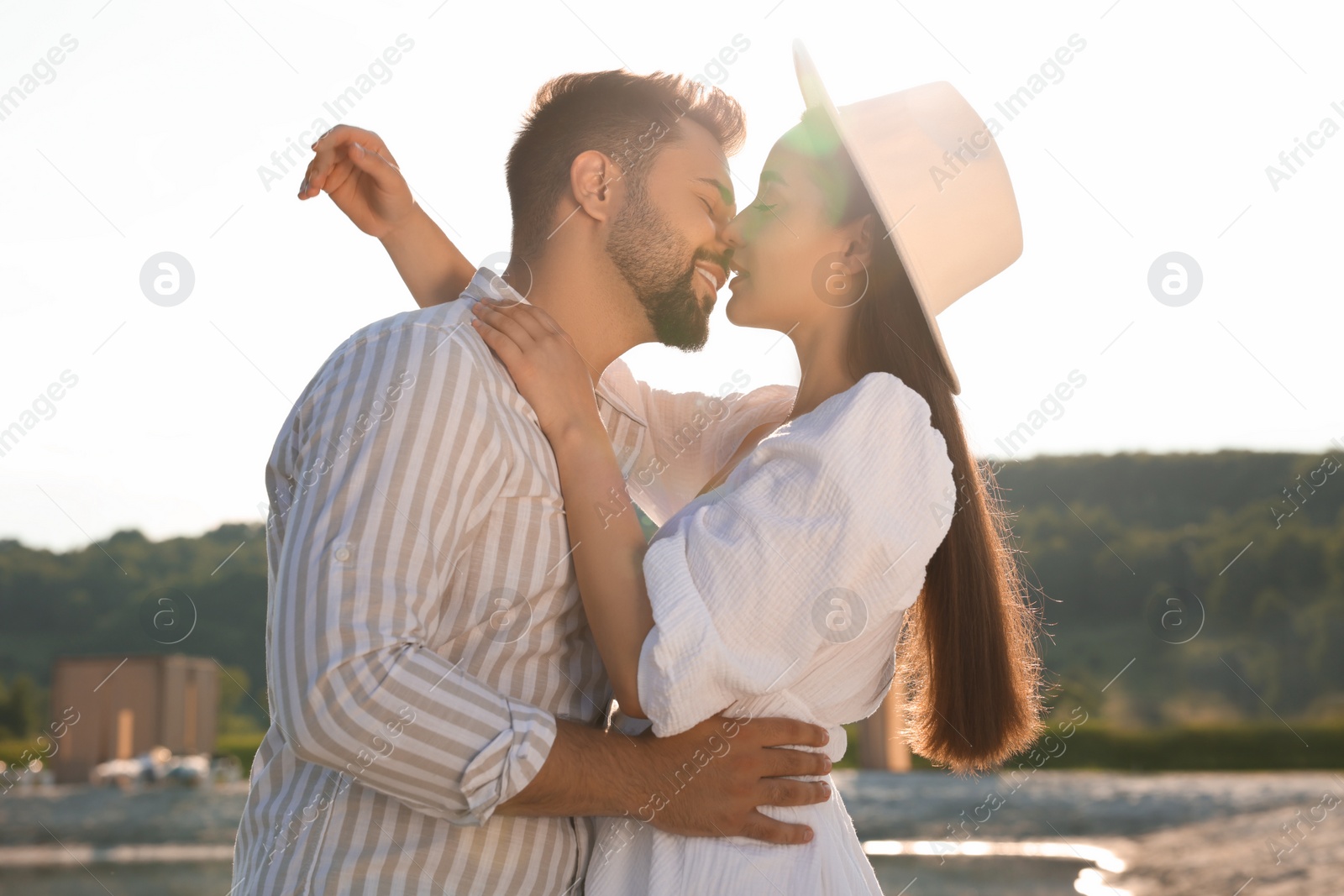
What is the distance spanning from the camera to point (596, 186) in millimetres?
2482

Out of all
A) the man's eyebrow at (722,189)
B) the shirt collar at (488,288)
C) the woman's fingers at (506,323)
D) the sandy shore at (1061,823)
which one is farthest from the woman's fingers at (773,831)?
the sandy shore at (1061,823)

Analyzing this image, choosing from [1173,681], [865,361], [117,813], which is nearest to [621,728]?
[865,361]

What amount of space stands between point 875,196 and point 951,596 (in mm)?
760

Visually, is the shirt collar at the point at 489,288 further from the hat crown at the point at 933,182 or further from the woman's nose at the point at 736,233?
the hat crown at the point at 933,182

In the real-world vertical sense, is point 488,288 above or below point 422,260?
below

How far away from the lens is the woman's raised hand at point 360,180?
7.63 ft

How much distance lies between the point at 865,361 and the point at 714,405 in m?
0.59

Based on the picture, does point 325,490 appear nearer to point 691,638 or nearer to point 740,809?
point 691,638

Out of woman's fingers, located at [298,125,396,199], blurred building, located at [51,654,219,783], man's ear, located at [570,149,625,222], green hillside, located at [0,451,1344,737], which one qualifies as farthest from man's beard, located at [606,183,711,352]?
green hillside, located at [0,451,1344,737]

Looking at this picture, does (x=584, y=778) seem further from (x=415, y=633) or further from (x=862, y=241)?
(x=862, y=241)

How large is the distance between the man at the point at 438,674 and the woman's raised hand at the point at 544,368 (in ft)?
0.10

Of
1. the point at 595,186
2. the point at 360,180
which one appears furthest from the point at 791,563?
the point at 360,180

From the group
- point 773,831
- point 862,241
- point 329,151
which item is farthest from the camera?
point 329,151

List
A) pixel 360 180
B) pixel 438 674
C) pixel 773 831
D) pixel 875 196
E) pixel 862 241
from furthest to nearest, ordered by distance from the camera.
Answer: pixel 360 180 < pixel 862 241 < pixel 875 196 < pixel 773 831 < pixel 438 674
